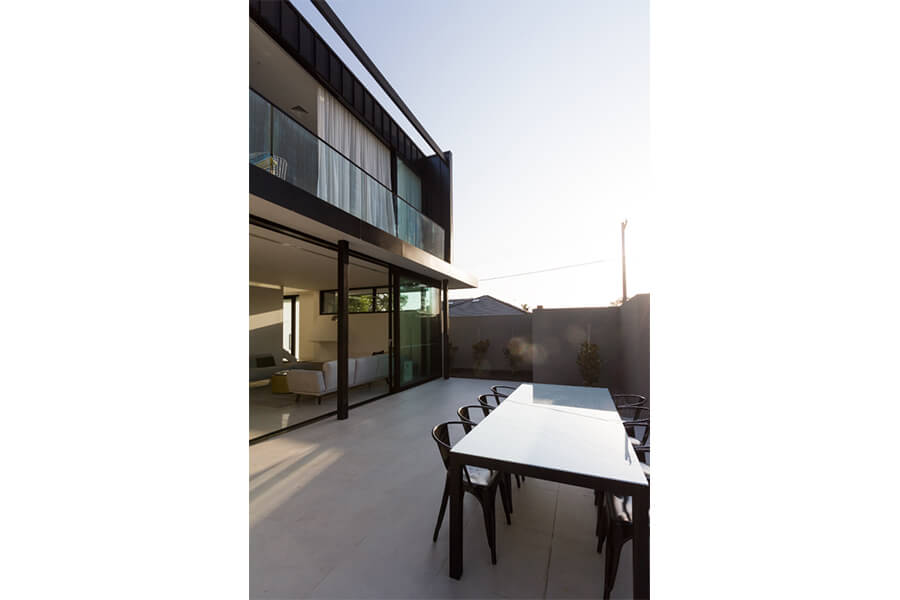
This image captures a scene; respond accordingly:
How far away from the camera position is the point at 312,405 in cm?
596

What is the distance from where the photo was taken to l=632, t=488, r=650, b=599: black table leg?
1544 millimetres

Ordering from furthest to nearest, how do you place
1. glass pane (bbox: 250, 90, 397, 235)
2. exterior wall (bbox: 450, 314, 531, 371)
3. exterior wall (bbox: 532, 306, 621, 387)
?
exterior wall (bbox: 450, 314, 531, 371) → exterior wall (bbox: 532, 306, 621, 387) → glass pane (bbox: 250, 90, 397, 235)

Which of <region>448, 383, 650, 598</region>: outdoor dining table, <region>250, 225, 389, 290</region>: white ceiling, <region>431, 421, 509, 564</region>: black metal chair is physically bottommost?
<region>431, 421, 509, 564</region>: black metal chair

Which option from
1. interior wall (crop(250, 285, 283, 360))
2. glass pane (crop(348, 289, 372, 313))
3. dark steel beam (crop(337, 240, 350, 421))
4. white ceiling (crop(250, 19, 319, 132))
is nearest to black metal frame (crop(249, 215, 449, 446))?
dark steel beam (crop(337, 240, 350, 421))

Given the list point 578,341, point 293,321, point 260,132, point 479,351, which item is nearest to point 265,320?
point 293,321

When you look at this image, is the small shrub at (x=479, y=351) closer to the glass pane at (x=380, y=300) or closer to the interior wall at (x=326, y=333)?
the interior wall at (x=326, y=333)

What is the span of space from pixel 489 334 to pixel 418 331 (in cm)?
297

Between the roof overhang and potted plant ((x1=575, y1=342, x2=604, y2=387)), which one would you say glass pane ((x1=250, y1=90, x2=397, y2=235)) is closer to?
the roof overhang

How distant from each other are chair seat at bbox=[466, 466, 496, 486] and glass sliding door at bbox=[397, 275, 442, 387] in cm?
478

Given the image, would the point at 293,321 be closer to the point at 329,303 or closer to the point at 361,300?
the point at 329,303

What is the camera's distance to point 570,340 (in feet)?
25.5

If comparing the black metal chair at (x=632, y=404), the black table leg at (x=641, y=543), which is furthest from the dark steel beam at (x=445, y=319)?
the black table leg at (x=641, y=543)
